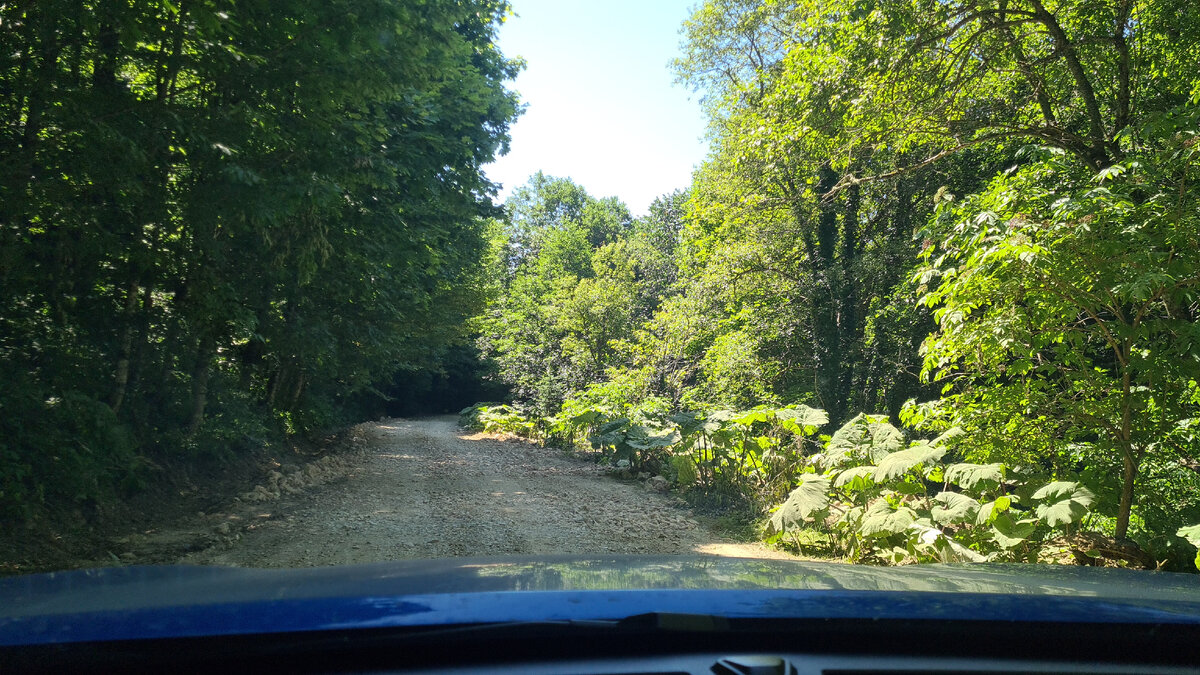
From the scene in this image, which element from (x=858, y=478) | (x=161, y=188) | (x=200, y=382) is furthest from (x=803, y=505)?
(x=200, y=382)

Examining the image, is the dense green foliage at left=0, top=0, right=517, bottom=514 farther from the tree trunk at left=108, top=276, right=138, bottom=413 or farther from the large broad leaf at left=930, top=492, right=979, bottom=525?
the large broad leaf at left=930, top=492, right=979, bottom=525

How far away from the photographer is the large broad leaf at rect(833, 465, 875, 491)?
22.3 ft

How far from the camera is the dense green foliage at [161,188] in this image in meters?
6.41

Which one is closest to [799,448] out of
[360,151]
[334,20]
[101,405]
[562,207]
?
[360,151]

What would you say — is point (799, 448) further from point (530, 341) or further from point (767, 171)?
point (530, 341)

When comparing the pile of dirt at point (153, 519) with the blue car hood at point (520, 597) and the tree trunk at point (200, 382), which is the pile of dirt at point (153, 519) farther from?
the blue car hood at point (520, 597)

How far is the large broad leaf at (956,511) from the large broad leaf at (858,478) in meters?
0.71

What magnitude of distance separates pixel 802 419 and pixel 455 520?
4891 mm

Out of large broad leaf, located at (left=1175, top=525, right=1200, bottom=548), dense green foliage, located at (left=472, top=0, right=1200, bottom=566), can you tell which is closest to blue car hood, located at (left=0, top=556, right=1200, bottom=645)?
large broad leaf, located at (left=1175, top=525, right=1200, bottom=548)

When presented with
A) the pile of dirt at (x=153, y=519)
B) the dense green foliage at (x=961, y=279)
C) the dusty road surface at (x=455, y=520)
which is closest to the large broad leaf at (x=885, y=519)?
the dense green foliage at (x=961, y=279)

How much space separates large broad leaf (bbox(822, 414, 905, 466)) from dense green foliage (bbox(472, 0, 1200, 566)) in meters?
0.11

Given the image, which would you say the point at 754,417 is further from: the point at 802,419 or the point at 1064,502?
the point at 1064,502

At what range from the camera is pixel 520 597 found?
6.28ft

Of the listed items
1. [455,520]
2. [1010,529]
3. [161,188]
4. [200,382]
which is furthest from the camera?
[200,382]
